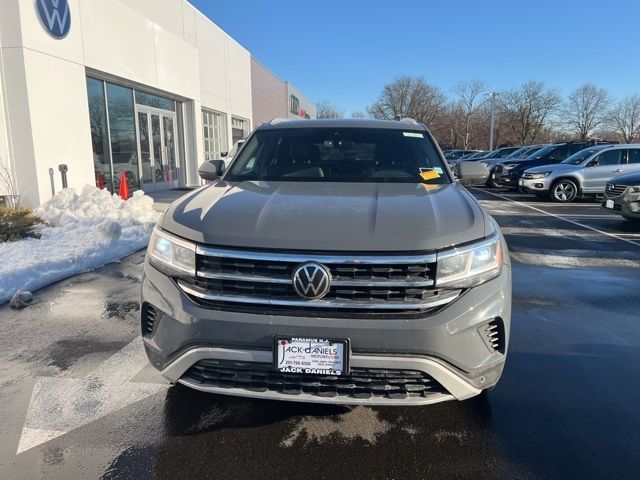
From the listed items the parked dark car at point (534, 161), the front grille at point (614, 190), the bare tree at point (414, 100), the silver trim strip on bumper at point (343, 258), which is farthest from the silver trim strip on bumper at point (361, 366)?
the bare tree at point (414, 100)

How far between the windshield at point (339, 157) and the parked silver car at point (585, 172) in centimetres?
1318

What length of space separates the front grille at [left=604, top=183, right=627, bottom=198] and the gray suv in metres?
9.29

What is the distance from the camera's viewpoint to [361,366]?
2.34 m

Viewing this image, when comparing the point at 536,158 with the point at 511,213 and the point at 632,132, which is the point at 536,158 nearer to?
the point at 511,213

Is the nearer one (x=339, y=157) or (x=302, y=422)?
(x=302, y=422)

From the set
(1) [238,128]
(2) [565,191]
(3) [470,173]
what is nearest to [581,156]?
(2) [565,191]

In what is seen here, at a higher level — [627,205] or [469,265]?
[469,265]

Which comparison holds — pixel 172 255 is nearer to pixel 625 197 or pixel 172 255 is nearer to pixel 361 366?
pixel 361 366

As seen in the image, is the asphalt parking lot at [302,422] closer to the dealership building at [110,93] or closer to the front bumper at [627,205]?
the front bumper at [627,205]

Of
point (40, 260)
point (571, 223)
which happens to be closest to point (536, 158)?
point (571, 223)

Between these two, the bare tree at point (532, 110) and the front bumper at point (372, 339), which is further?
the bare tree at point (532, 110)

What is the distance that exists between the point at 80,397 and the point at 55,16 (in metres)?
10.1

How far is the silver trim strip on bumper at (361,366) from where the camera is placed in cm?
233

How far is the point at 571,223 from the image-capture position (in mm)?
11266
